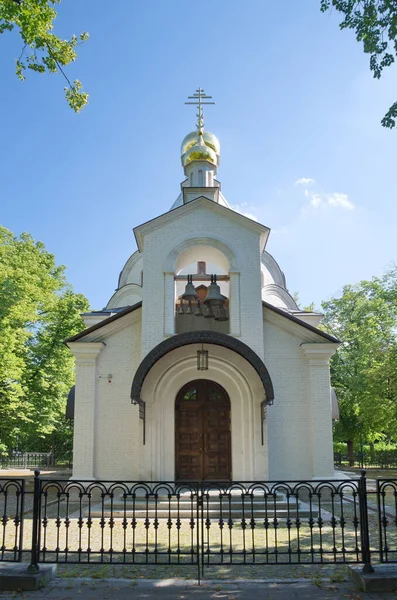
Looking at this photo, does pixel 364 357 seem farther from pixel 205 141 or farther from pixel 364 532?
pixel 364 532

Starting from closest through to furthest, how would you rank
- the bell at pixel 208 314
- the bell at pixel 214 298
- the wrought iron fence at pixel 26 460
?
the bell at pixel 214 298 < the bell at pixel 208 314 < the wrought iron fence at pixel 26 460

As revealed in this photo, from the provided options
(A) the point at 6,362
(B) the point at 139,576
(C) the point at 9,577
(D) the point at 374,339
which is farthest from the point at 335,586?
(D) the point at 374,339

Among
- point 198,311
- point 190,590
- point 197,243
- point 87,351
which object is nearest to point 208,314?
point 198,311

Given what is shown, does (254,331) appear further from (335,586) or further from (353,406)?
(353,406)

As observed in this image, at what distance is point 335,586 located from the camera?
5613mm

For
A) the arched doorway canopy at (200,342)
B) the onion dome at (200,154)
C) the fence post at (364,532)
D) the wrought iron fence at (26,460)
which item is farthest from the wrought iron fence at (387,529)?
the wrought iron fence at (26,460)

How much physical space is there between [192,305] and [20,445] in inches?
994

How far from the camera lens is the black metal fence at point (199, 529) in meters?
5.98

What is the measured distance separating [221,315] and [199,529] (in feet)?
19.7

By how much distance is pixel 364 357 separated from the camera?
2642 centimetres

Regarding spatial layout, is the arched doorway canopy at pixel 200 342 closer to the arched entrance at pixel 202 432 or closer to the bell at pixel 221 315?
the bell at pixel 221 315

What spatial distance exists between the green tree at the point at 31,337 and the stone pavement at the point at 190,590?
1491 centimetres

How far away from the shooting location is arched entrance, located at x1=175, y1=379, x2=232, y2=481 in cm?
1267

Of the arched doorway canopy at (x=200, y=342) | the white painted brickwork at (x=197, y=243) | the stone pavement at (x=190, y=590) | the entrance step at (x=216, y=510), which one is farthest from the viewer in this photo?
the white painted brickwork at (x=197, y=243)
